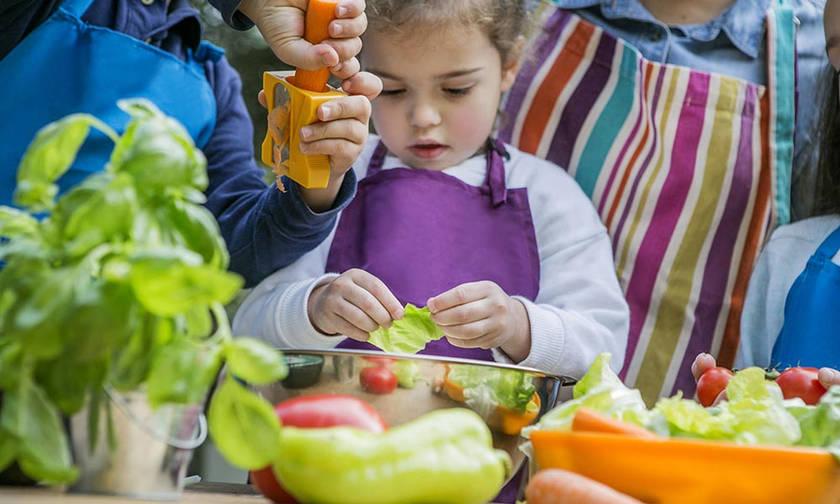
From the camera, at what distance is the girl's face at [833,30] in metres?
1.76

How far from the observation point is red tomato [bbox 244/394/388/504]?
0.74 metres

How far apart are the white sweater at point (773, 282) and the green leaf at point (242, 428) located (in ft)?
4.52

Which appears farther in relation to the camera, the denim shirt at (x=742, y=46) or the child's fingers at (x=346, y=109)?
the denim shirt at (x=742, y=46)

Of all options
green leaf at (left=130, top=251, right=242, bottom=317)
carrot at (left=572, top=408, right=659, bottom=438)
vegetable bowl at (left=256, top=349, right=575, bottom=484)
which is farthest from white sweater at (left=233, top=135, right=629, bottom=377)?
green leaf at (left=130, top=251, right=242, bottom=317)

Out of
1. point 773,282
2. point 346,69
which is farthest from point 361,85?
point 773,282

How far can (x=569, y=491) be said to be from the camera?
0.74 metres

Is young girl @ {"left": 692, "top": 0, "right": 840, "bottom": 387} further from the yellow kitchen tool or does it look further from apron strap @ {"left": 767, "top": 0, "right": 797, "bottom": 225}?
the yellow kitchen tool

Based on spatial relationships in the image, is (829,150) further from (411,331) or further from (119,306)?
(119,306)

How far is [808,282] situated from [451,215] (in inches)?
26.4

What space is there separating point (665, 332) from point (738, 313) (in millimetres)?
145

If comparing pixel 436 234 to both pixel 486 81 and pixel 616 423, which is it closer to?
pixel 486 81

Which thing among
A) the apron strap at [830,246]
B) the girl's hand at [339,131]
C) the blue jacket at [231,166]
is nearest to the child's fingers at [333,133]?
the girl's hand at [339,131]

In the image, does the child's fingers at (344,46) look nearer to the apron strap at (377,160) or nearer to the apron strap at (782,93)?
the apron strap at (377,160)

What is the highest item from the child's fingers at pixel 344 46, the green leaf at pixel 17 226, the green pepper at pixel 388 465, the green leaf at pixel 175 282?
the child's fingers at pixel 344 46
